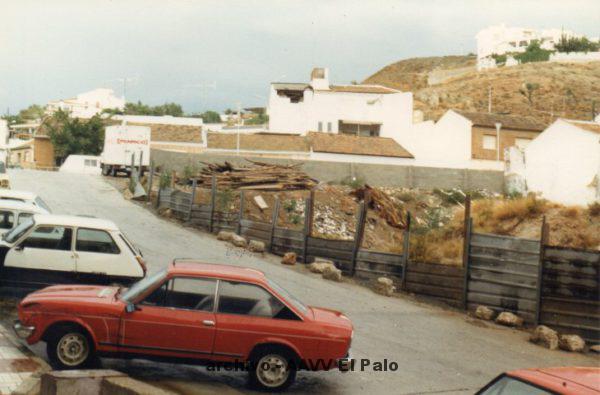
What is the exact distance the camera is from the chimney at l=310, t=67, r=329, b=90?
70.1 m

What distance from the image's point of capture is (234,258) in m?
22.6

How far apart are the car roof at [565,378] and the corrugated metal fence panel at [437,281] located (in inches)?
480

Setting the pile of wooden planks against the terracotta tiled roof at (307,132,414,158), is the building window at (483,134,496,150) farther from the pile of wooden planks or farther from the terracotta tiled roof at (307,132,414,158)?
the pile of wooden planks

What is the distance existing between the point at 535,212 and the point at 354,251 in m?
11.7

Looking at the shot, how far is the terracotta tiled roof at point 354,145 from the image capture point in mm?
58156

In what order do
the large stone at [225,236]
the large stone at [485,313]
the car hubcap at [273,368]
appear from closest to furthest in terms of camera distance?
the car hubcap at [273,368], the large stone at [485,313], the large stone at [225,236]

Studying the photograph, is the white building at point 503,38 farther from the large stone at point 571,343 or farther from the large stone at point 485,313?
the large stone at point 571,343

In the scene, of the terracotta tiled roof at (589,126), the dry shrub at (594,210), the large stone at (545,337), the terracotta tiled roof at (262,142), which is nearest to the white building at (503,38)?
the terracotta tiled roof at (262,142)

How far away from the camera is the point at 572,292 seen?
50.8 ft

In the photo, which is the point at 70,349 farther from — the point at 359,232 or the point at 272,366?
the point at 359,232

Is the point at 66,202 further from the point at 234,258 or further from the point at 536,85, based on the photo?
the point at 536,85

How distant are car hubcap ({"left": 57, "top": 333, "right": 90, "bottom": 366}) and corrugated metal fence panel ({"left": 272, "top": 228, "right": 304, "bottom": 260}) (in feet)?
44.9

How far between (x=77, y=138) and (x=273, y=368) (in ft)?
227

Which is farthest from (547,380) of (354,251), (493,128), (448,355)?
(493,128)
